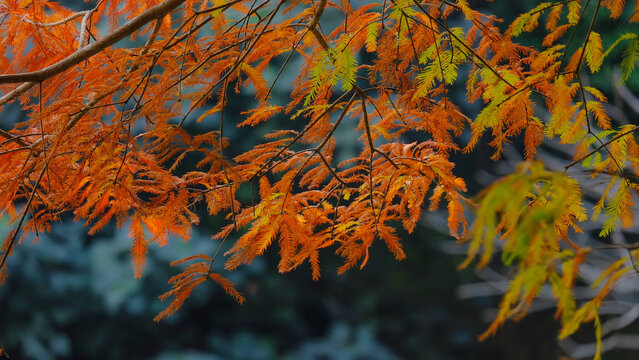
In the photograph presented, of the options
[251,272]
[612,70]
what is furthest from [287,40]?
[612,70]

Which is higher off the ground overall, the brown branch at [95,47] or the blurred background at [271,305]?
the brown branch at [95,47]

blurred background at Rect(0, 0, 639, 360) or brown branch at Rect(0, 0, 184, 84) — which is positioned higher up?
brown branch at Rect(0, 0, 184, 84)

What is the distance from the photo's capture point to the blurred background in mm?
3176

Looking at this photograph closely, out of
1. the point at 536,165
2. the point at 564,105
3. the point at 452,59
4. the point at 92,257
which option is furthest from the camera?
the point at 92,257

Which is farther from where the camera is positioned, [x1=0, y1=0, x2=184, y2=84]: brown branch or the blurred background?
the blurred background

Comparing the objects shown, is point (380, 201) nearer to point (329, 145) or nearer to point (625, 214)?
point (329, 145)

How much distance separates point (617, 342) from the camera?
2.98 meters

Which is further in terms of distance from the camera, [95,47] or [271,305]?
[271,305]

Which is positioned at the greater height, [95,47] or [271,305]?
[95,47]

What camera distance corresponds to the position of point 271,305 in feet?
10.9

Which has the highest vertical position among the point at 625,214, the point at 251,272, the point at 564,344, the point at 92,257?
the point at 625,214

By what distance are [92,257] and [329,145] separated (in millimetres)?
2213

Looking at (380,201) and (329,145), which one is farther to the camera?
(329,145)

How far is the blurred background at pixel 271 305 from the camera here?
10.4ft
